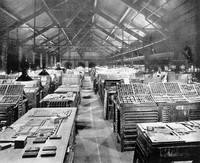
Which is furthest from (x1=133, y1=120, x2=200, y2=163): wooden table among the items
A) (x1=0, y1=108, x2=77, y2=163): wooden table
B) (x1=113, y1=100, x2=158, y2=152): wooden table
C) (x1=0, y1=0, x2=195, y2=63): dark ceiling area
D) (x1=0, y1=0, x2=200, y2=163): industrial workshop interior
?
(x1=0, y1=0, x2=195, y2=63): dark ceiling area

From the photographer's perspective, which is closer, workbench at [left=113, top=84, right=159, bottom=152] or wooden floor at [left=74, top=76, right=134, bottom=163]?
wooden floor at [left=74, top=76, right=134, bottom=163]

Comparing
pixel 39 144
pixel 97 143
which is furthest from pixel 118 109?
pixel 39 144

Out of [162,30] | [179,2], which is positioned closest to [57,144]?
[179,2]

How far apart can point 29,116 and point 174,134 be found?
7.73 feet

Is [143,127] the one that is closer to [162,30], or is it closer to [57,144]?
[57,144]

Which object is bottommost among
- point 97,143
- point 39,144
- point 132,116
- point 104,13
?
point 97,143

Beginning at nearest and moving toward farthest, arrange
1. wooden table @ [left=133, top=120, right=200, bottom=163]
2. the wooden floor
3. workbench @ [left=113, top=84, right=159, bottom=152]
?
wooden table @ [left=133, top=120, right=200, bottom=163] < the wooden floor < workbench @ [left=113, top=84, right=159, bottom=152]

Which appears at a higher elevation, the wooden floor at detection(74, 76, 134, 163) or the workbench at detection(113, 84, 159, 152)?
the workbench at detection(113, 84, 159, 152)

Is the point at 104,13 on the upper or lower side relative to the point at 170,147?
upper

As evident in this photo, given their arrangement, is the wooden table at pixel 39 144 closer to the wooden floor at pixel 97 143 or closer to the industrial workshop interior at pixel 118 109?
the industrial workshop interior at pixel 118 109

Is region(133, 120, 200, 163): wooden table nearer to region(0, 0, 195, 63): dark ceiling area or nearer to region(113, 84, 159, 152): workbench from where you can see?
region(113, 84, 159, 152): workbench

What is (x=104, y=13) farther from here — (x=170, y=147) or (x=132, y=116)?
(x=170, y=147)

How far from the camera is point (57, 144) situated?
2203 mm

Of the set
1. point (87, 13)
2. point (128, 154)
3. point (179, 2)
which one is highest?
point (87, 13)
